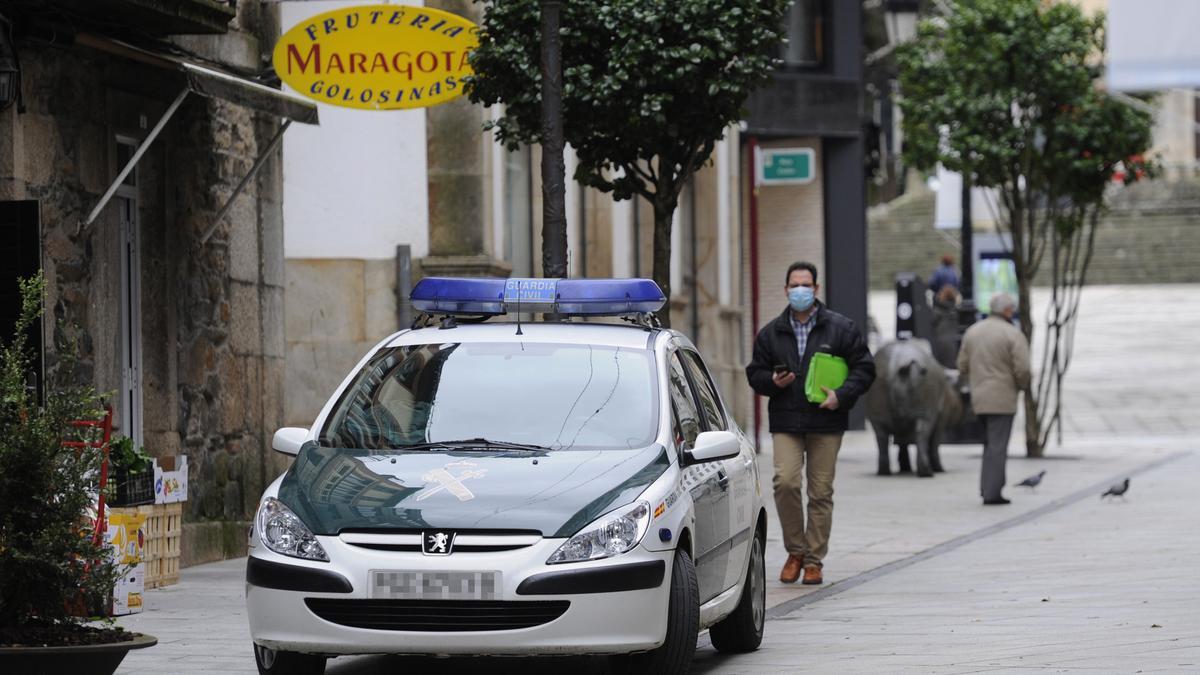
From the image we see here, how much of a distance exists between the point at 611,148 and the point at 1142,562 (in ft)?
14.0

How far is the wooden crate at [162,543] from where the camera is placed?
1266 centimetres

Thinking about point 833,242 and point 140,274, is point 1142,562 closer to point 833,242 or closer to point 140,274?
point 140,274

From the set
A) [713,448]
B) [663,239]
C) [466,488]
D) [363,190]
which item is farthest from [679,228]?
[466,488]

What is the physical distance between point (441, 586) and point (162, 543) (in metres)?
5.24

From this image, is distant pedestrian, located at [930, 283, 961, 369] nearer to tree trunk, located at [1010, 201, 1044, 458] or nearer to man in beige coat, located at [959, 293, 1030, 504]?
tree trunk, located at [1010, 201, 1044, 458]

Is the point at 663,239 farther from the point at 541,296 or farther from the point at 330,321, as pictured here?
the point at 330,321

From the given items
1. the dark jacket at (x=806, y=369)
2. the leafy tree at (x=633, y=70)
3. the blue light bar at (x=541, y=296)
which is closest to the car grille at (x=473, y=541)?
the blue light bar at (x=541, y=296)

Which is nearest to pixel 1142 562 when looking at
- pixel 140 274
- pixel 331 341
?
pixel 140 274

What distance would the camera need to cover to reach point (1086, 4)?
8138cm

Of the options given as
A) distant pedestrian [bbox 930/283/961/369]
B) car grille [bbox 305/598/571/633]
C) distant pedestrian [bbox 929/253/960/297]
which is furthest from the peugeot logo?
distant pedestrian [bbox 929/253/960/297]

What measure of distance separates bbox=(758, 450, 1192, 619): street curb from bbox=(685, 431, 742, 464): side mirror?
2.69 m

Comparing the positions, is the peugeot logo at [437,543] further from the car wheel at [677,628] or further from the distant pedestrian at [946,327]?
the distant pedestrian at [946,327]

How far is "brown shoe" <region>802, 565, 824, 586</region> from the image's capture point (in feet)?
43.1

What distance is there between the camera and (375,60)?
14.0m
